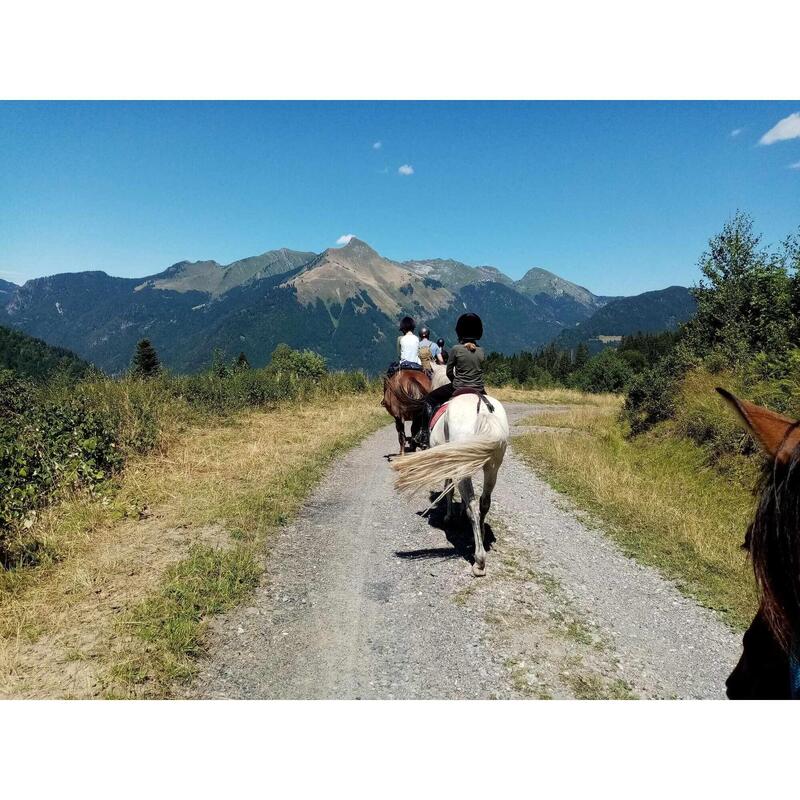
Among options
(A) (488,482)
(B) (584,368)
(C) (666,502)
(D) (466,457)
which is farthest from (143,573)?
(B) (584,368)

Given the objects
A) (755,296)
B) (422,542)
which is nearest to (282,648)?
(422,542)

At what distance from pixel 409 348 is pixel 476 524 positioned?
6.18 metres

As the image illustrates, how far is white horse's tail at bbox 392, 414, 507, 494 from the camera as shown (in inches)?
207

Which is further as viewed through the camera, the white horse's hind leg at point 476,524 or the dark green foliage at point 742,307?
the dark green foliage at point 742,307

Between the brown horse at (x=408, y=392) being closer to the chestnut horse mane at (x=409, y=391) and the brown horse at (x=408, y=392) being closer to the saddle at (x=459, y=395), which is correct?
the chestnut horse mane at (x=409, y=391)

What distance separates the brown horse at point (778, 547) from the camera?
3.55 ft

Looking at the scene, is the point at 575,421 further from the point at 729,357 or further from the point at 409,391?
the point at 409,391

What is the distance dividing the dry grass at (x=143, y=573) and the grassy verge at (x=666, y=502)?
461 cm

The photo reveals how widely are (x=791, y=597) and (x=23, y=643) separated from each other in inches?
206

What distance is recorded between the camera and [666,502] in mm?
8516

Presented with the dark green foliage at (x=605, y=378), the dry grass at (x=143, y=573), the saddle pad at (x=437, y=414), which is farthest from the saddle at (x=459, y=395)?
the dark green foliage at (x=605, y=378)

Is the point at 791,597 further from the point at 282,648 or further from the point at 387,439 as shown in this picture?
the point at 387,439

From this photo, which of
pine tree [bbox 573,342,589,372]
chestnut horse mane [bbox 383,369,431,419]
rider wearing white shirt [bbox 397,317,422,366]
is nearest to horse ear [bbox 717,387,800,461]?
chestnut horse mane [bbox 383,369,431,419]

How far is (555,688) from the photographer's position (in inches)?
145
